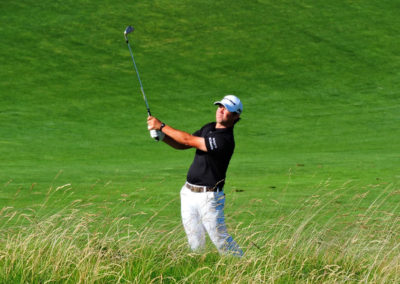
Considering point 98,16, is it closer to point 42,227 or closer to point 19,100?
point 19,100

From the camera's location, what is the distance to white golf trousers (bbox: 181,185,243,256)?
7.42 metres

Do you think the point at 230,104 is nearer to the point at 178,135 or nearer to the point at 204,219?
the point at 178,135

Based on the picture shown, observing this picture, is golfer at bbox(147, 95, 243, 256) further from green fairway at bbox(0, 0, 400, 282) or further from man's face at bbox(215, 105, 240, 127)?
green fairway at bbox(0, 0, 400, 282)

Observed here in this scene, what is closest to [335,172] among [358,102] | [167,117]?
[167,117]

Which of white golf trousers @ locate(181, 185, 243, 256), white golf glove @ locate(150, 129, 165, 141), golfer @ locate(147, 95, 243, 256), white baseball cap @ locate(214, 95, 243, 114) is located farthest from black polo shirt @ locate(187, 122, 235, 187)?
white golf glove @ locate(150, 129, 165, 141)

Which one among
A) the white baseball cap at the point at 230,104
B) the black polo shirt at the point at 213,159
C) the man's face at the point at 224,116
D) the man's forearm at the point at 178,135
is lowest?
the black polo shirt at the point at 213,159

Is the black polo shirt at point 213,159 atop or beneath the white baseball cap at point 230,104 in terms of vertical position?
beneath

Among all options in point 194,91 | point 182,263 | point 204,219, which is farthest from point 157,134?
point 194,91

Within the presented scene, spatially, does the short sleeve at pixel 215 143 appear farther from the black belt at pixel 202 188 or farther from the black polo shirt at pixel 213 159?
the black belt at pixel 202 188

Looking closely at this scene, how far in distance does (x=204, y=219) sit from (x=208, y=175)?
44 cm

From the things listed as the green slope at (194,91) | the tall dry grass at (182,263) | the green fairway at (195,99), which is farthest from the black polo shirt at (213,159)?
the green slope at (194,91)

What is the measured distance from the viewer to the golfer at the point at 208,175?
7.49 meters

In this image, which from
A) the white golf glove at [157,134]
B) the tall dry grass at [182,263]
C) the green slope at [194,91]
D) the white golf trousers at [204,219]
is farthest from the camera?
the green slope at [194,91]

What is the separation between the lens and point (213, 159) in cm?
761
